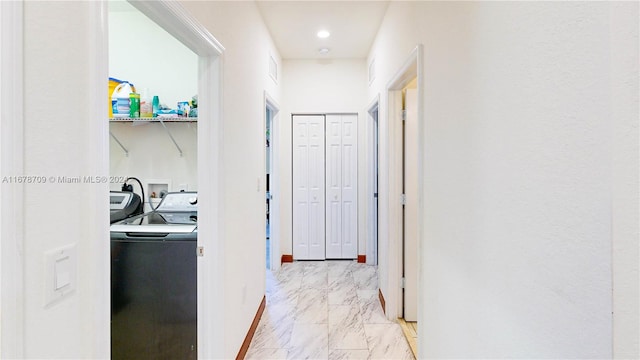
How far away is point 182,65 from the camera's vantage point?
2.57 meters

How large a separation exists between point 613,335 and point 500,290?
0.39 meters

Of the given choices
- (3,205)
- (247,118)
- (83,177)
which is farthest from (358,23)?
(3,205)

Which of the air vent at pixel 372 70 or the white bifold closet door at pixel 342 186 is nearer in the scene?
the air vent at pixel 372 70

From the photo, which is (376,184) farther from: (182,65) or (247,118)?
(182,65)

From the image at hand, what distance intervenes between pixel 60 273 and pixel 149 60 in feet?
7.70

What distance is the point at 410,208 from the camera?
8.59 ft

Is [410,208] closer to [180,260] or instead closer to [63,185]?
[180,260]

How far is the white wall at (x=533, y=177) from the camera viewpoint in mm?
605

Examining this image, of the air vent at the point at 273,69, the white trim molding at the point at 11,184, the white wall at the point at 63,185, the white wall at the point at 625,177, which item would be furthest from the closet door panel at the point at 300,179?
the white wall at the point at 625,177

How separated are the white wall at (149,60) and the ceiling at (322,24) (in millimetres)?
853

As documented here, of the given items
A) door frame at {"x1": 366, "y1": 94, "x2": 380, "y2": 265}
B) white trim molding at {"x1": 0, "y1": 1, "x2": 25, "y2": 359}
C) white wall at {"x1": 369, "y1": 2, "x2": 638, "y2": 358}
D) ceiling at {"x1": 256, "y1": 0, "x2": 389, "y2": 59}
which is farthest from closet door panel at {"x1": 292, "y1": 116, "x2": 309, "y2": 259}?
white trim molding at {"x1": 0, "y1": 1, "x2": 25, "y2": 359}

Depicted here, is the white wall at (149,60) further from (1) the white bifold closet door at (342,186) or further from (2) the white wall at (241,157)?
(1) the white bifold closet door at (342,186)

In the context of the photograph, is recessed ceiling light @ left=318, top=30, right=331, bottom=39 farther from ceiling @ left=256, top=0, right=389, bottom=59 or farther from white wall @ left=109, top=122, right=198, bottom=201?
white wall @ left=109, top=122, right=198, bottom=201

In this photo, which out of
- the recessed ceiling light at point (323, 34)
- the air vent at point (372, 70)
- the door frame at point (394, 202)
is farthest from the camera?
the air vent at point (372, 70)
